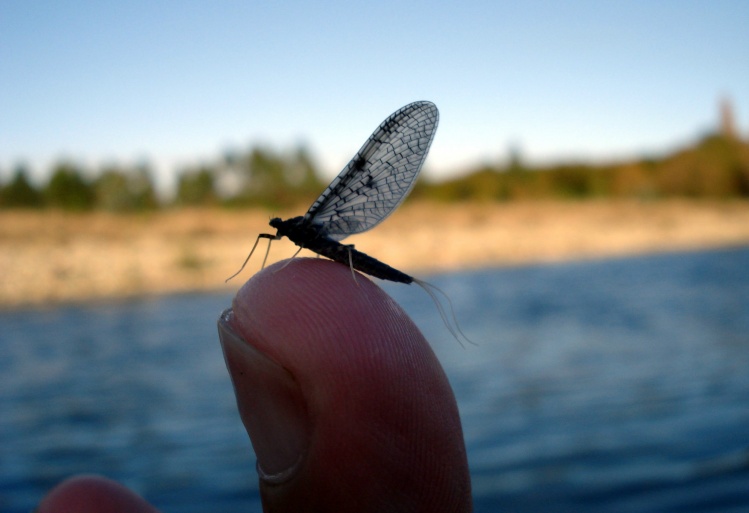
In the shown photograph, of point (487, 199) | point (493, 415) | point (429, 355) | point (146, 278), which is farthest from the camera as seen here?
point (487, 199)

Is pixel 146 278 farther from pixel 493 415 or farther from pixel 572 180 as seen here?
pixel 572 180

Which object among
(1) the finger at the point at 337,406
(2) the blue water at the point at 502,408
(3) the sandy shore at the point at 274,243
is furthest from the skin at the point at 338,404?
(3) the sandy shore at the point at 274,243

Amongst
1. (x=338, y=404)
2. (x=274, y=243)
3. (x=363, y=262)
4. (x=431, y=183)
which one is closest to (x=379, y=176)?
(x=363, y=262)

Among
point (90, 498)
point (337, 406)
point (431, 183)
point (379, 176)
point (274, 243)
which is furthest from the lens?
point (431, 183)

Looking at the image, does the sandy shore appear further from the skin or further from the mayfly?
the skin

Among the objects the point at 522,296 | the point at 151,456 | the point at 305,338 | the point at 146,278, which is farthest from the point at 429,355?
the point at 146,278

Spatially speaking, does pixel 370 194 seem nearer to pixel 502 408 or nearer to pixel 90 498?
pixel 90 498
